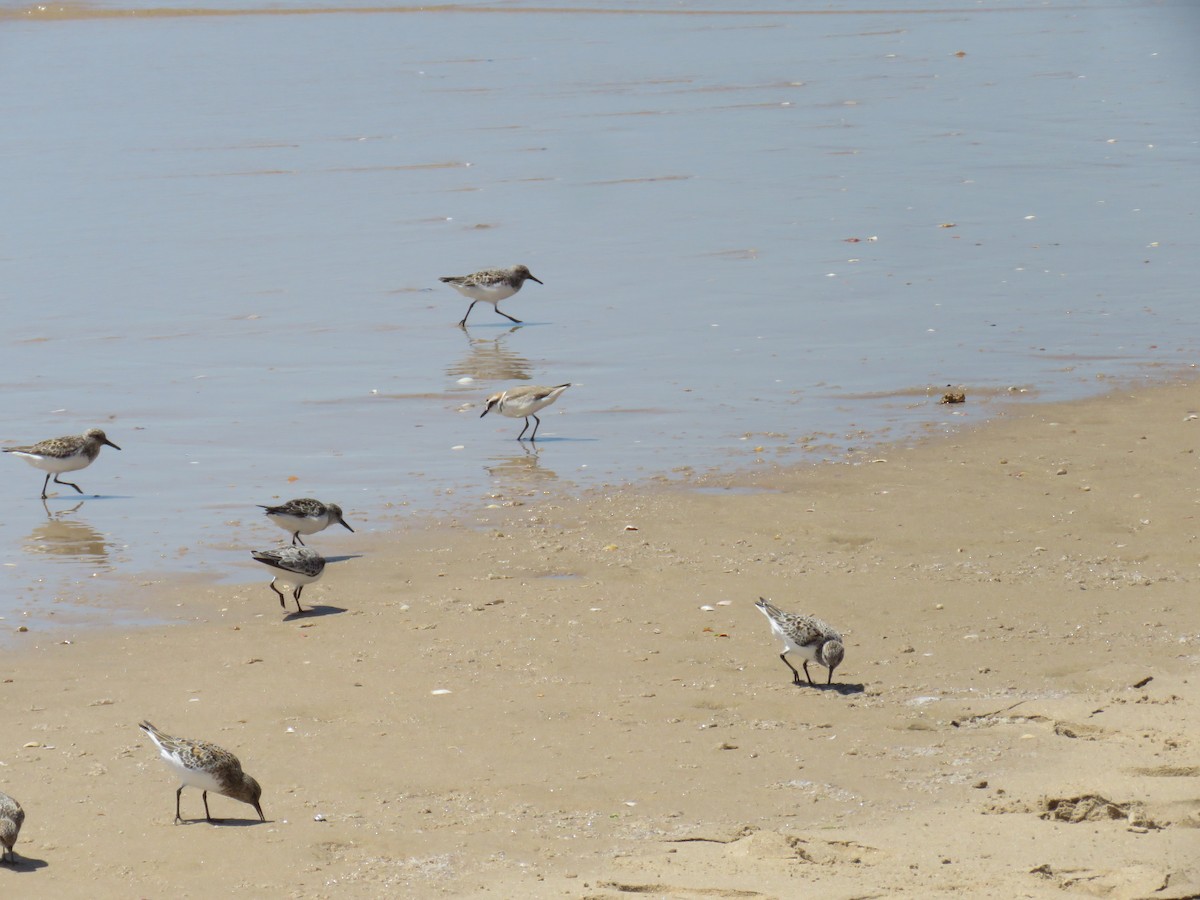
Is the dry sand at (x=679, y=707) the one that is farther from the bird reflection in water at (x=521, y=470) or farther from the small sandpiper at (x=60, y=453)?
the small sandpiper at (x=60, y=453)

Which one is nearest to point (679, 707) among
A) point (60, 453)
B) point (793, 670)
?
point (793, 670)

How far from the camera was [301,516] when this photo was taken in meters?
11.3

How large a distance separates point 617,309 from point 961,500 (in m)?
7.07

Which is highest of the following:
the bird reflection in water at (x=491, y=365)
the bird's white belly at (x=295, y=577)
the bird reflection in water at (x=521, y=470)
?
the bird's white belly at (x=295, y=577)

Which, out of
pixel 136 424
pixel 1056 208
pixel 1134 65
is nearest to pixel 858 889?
pixel 136 424

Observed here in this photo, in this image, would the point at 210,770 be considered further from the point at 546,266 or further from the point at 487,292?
the point at 546,266

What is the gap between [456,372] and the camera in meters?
16.6

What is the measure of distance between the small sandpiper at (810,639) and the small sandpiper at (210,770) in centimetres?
287

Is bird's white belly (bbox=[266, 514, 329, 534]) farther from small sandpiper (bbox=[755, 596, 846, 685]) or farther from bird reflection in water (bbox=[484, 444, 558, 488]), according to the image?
small sandpiper (bbox=[755, 596, 846, 685])

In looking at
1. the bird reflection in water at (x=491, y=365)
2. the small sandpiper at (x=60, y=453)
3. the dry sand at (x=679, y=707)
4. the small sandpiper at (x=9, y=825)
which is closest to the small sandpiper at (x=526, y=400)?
the bird reflection in water at (x=491, y=365)

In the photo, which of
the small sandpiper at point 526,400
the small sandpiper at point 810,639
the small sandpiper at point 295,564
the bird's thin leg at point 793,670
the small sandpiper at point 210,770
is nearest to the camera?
the small sandpiper at point 210,770

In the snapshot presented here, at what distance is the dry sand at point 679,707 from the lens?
6980 mm

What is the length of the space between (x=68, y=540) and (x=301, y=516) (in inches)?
80.0

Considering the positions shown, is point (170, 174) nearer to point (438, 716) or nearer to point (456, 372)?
point (456, 372)
